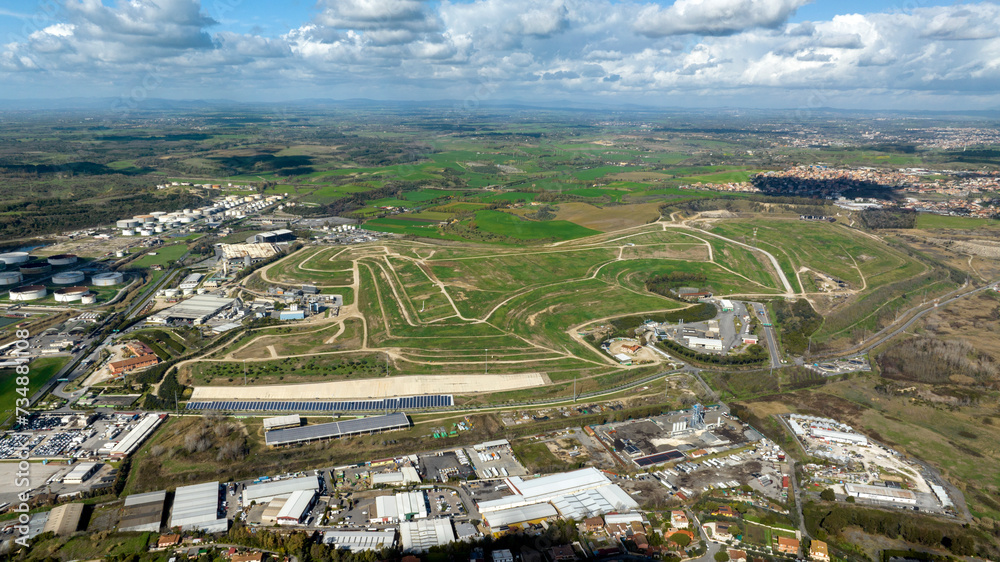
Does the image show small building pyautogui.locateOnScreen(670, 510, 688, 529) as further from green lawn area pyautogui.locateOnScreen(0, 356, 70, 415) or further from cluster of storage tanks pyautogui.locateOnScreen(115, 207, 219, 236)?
cluster of storage tanks pyautogui.locateOnScreen(115, 207, 219, 236)

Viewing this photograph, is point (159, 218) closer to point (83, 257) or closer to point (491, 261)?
point (83, 257)

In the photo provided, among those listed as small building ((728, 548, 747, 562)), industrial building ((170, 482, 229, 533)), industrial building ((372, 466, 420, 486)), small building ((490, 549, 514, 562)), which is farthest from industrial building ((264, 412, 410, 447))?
small building ((728, 548, 747, 562))

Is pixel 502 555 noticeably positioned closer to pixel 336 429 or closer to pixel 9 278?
pixel 336 429

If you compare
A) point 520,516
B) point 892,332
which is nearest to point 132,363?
point 520,516

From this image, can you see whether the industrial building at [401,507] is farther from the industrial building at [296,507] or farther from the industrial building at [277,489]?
the industrial building at [277,489]

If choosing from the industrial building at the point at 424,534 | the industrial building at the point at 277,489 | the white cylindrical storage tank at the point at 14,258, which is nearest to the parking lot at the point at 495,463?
the industrial building at the point at 424,534

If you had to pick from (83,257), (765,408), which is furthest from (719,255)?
(83,257)
